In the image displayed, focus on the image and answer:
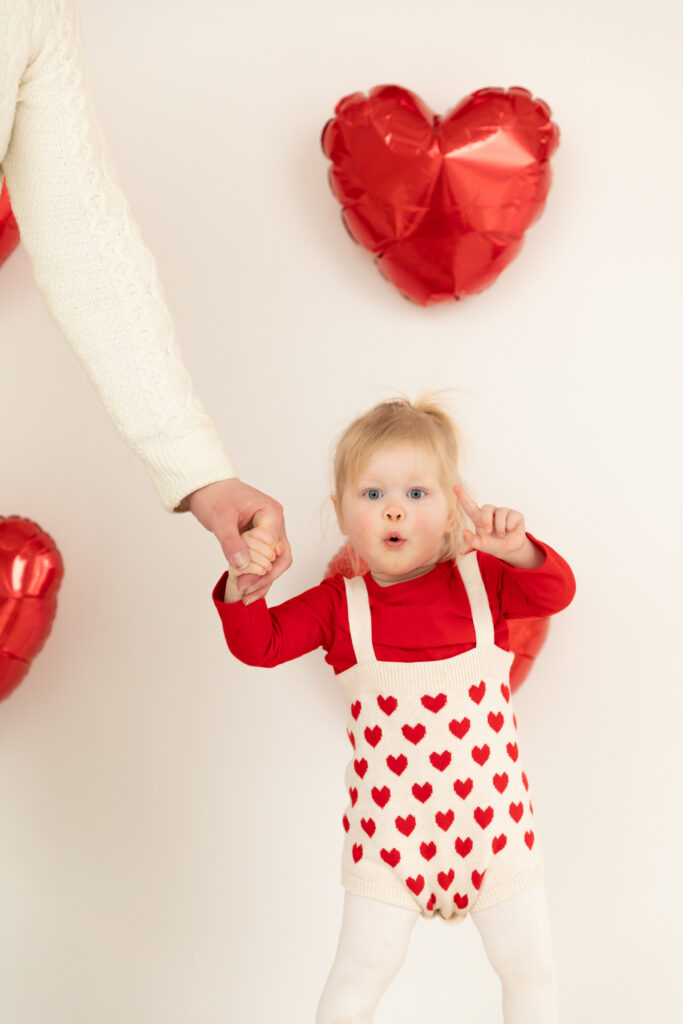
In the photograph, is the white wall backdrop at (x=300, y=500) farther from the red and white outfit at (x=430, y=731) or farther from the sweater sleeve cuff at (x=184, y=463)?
the sweater sleeve cuff at (x=184, y=463)

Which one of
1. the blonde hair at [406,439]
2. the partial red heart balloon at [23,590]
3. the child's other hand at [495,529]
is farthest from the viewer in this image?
the partial red heart balloon at [23,590]

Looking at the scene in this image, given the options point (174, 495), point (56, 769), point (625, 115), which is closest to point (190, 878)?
point (56, 769)

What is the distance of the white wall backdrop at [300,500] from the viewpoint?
1494 mm

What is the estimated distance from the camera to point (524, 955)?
108 cm

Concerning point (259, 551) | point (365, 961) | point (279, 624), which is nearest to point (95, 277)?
point (259, 551)

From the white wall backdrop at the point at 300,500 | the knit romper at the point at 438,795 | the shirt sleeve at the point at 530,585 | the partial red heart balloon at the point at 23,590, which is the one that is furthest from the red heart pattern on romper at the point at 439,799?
the partial red heart balloon at the point at 23,590

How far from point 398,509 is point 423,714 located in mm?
218

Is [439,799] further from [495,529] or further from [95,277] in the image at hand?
[95,277]

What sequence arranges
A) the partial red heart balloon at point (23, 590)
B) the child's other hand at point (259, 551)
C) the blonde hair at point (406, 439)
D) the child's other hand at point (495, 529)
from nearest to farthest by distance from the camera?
1. the child's other hand at point (259, 551)
2. the child's other hand at point (495, 529)
3. the blonde hair at point (406, 439)
4. the partial red heart balloon at point (23, 590)

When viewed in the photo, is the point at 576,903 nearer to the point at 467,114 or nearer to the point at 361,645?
the point at 361,645

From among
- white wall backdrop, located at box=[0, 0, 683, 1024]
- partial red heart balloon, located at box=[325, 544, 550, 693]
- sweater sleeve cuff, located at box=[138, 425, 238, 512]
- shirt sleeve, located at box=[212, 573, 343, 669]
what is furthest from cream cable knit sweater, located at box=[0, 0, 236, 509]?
white wall backdrop, located at box=[0, 0, 683, 1024]

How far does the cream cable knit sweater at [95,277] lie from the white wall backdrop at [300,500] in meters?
0.57

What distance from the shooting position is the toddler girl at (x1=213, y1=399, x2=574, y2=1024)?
1086mm

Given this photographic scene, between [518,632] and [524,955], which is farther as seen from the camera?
[518,632]
